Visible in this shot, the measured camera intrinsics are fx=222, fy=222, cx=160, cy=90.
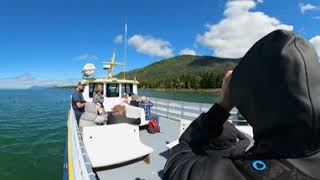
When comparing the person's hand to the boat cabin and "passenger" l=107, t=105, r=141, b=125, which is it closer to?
"passenger" l=107, t=105, r=141, b=125

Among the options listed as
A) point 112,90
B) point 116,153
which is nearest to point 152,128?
point 116,153

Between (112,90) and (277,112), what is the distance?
34.8 ft

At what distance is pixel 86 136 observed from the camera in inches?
171

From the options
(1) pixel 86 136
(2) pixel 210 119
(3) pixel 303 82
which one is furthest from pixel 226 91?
(1) pixel 86 136

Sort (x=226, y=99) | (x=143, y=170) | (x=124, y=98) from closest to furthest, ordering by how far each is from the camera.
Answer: (x=226, y=99) < (x=143, y=170) < (x=124, y=98)

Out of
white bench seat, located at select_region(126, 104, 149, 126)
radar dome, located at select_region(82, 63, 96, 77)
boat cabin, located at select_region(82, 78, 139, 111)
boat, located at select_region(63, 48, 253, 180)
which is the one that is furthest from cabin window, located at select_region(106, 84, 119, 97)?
boat, located at select_region(63, 48, 253, 180)

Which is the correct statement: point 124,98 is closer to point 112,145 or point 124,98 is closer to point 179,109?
point 179,109

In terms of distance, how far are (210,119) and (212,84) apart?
9129cm

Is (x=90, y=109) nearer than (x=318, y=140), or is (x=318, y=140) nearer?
(x=318, y=140)

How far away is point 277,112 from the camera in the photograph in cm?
66

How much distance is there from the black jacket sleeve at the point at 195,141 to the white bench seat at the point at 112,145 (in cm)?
345

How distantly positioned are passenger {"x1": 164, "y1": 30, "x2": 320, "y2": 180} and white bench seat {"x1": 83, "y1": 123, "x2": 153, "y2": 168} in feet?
12.2

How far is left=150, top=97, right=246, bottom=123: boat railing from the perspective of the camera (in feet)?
29.6

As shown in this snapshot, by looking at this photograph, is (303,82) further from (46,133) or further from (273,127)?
(46,133)
